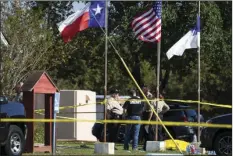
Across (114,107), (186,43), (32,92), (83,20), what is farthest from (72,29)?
(186,43)

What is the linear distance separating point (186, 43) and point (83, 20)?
4294 millimetres

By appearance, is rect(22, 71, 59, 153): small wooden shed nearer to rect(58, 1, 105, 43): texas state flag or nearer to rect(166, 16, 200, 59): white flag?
rect(58, 1, 105, 43): texas state flag

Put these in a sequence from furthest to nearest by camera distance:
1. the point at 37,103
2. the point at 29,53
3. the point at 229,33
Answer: the point at 229,33, the point at 37,103, the point at 29,53

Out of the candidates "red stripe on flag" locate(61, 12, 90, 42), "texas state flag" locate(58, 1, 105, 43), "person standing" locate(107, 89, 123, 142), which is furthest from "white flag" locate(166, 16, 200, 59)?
"red stripe on flag" locate(61, 12, 90, 42)

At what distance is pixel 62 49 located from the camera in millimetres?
26734

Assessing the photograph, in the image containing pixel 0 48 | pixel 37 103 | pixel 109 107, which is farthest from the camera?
pixel 37 103

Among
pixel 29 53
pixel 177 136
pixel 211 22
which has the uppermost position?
pixel 211 22

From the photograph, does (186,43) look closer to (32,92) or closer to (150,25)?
(150,25)

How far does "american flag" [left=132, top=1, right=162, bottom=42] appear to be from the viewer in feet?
56.1

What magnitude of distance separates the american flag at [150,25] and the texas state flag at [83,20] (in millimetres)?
1942

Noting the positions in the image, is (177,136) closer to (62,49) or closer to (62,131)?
(62,131)

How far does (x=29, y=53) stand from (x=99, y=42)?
7.96m

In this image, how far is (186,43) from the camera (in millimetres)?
18438

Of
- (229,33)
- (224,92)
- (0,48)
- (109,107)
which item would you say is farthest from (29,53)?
(224,92)
